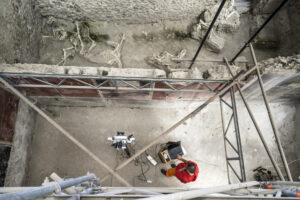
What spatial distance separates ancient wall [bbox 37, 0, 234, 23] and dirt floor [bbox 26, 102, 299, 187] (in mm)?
3029

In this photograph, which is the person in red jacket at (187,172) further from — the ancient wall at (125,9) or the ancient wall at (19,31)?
the ancient wall at (19,31)

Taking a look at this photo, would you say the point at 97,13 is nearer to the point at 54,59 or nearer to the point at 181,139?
the point at 54,59

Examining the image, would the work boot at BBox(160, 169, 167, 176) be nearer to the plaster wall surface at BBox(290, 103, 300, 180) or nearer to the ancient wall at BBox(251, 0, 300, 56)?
the plaster wall surface at BBox(290, 103, 300, 180)

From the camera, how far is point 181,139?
6.14 meters

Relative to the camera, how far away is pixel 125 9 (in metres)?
5.52

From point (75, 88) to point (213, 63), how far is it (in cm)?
430

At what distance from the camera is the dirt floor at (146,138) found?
5781mm

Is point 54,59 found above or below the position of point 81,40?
below

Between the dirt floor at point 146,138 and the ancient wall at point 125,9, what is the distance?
3029 millimetres

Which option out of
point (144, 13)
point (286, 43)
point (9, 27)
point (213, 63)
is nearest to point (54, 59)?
point (9, 27)

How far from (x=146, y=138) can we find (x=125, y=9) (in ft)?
14.2

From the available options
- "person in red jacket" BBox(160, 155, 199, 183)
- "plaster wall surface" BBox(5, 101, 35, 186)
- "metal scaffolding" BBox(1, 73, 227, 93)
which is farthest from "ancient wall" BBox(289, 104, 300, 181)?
"plaster wall surface" BBox(5, 101, 35, 186)

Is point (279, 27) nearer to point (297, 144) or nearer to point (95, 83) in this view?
point (297, 144)

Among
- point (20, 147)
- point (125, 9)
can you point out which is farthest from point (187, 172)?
point (125, 9)
